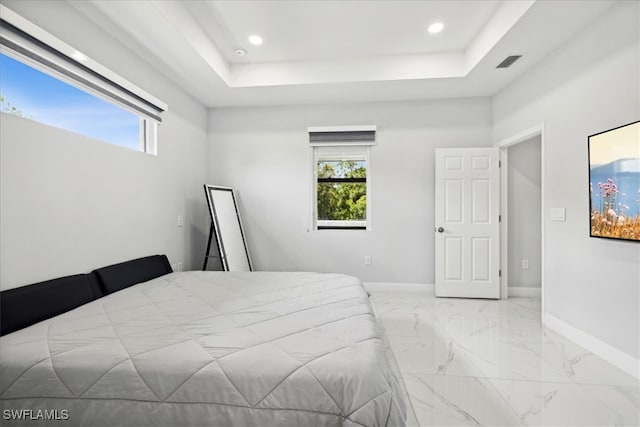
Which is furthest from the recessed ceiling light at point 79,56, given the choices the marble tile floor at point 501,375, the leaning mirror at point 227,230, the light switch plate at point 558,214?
the light switch plate at point 558,214

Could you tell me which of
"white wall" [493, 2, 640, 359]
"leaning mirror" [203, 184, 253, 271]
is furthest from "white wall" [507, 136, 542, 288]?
"leaning mirror" [203, 184, 253, 271]

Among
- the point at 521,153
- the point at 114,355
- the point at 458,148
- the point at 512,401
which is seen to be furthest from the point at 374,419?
the point at 521,153

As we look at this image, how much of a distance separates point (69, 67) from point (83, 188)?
2.80 feet

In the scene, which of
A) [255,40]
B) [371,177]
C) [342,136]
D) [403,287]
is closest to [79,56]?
[255,40]

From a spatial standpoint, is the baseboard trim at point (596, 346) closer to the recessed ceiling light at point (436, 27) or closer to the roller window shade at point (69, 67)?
the recessed ceiling light at point (436, 27)

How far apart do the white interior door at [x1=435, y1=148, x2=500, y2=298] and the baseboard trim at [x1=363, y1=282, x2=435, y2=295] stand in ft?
0.51

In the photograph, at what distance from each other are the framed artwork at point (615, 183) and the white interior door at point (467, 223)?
1.39m

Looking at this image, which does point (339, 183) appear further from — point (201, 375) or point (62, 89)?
point (201, 375)

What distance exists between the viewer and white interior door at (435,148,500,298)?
363cm

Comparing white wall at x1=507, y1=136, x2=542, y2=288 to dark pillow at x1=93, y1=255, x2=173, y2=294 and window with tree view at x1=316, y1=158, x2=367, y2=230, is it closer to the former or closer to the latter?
window with tree view at x1=316, y1=158, x2=367, y2=230

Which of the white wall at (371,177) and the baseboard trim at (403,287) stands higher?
the white wall at (371,177)

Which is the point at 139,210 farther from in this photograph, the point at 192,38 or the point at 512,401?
the point at 512,401

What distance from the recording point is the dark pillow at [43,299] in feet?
4.96

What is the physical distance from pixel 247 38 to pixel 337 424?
3313 millimetres
